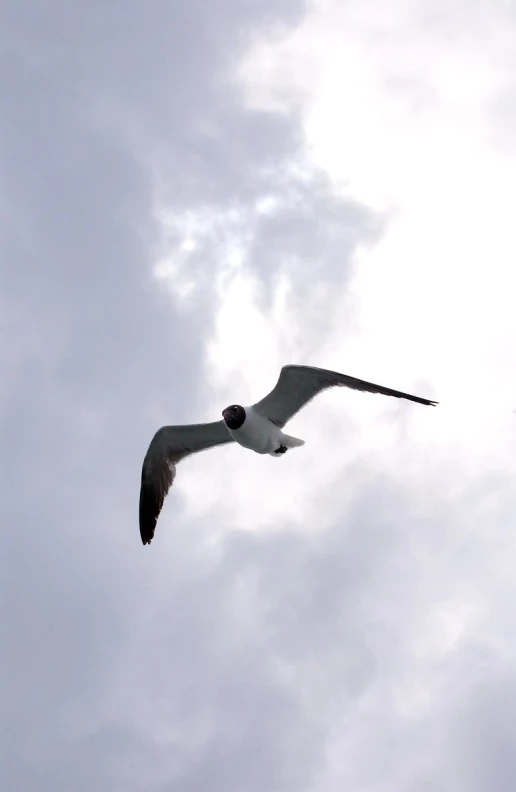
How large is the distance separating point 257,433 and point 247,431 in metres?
0.25

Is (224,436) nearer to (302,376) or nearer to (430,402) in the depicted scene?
(302,376)

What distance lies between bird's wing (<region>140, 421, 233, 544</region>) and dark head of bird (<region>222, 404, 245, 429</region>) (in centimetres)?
122

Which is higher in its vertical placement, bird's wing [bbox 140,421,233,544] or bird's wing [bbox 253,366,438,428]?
bird's wing [bbox 140,421,233,544]

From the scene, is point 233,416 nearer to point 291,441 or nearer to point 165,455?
point 291,441

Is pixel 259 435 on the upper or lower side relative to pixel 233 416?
lower

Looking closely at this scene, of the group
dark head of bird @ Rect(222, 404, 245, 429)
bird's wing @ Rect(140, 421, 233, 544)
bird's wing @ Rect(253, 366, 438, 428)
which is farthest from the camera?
bird's wing @ Rect(140, 421, 233, 544)

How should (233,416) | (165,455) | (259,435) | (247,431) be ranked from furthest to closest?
1. (165,455)
2. (259,435)
3. (247,431)
4. (233,416)

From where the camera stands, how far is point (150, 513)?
24.8 meters

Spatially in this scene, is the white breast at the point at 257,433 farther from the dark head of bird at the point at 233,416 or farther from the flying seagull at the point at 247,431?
the dark head of bird at the point at 233,416

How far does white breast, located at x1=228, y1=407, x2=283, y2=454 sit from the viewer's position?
72.3 feet

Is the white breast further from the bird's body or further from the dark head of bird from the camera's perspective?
the dark head of bird

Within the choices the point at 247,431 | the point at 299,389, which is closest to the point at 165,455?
the point at 247,431

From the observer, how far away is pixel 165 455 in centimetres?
2416

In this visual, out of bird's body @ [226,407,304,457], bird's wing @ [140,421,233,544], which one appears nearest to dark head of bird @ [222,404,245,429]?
bird's body @ [226,407,304,457]
